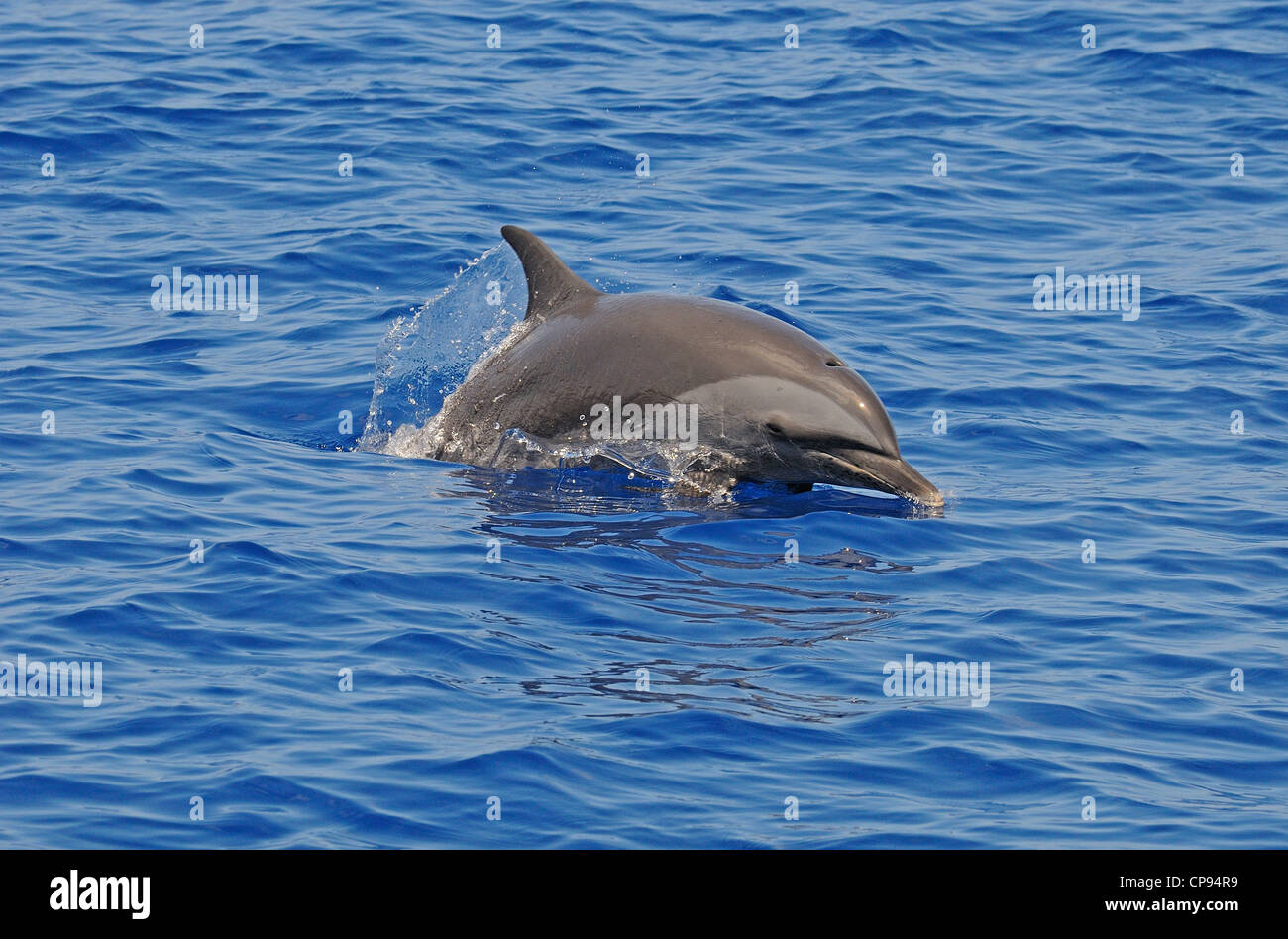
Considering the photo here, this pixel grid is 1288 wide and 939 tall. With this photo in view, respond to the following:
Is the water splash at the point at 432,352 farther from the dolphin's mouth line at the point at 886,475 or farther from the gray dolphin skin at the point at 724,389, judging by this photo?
the dolphin's mouth line at the point at 886,475

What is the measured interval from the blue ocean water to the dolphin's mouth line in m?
0.20

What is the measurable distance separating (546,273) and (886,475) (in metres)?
2.79

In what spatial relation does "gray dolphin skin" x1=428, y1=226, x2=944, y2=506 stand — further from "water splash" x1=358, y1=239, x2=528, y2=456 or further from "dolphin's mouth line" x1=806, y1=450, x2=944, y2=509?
"water splash" x1=358, y1=239, x2=528, y2=456

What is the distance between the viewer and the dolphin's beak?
1157 cm

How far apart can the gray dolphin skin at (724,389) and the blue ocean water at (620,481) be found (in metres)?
0.33

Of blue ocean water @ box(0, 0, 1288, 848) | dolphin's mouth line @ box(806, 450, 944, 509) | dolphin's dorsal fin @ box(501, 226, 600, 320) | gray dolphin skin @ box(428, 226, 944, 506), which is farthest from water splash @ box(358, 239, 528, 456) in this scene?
dolphin's mouth line @ box(806, 450, 944, 509)

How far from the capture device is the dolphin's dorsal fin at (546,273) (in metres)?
12.6

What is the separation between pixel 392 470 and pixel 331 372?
8.10ft

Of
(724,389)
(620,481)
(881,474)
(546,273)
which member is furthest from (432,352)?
(881,474)

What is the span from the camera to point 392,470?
41.9ft

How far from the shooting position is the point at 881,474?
37.9 ft

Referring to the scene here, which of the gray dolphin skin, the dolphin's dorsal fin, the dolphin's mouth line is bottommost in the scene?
the dolphin's mouth line

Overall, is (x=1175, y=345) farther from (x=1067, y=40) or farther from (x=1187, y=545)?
(x=1067, y=40)
